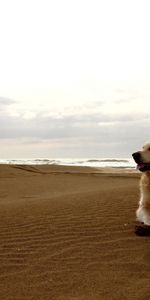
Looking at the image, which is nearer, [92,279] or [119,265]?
[92,279]

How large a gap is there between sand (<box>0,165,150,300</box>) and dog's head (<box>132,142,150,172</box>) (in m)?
1.00

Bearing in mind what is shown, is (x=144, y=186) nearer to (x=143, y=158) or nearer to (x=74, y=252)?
(x=143, y=158)

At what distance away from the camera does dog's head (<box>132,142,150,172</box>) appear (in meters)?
6.45

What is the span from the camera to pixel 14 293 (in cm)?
444

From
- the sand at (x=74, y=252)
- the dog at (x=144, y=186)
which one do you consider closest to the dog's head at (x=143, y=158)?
the dog at (x=144, y=186)

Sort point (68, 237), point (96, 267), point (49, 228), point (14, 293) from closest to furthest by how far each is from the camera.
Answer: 1. point (14, 293)
2. point (96, 267)
3. point (68, 237)
4. point (49, 228)

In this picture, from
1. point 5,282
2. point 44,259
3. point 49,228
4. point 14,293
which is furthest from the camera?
point 49,228

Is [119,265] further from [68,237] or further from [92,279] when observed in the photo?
[68,237]

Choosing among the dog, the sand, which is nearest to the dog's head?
the dog

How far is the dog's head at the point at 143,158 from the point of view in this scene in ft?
21.2

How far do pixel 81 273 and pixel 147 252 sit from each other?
1.06 metres

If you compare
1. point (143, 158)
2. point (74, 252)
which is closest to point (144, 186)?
point (143, 158)

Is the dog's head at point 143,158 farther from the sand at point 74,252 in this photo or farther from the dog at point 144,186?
the sand at point 74,252

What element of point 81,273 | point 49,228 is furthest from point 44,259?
point 49,228
